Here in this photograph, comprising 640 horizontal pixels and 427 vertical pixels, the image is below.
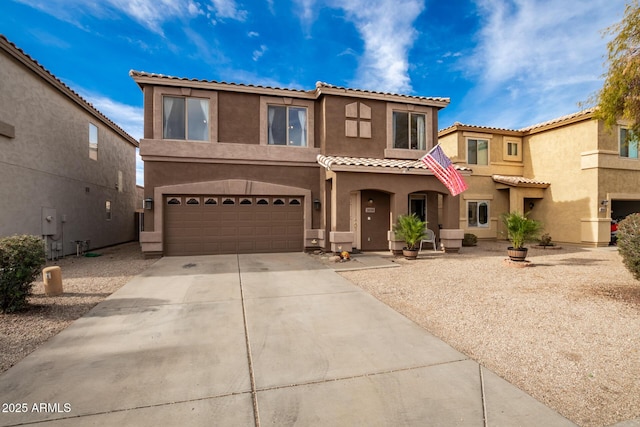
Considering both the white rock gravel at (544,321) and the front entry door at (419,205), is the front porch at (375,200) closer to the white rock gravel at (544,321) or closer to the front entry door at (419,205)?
the front entry door at (419,205)

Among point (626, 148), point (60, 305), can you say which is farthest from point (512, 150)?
point (60, 305)

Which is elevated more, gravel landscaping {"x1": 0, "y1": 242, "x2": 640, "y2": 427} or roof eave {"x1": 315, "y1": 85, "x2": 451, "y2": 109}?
roof eave {"x1": 315, "y1": 85, "x2": 451, "y2": 109}

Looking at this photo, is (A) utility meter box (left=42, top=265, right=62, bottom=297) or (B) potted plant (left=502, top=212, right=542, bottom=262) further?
(B) potted plant (left=502, top=212, right=542, bottom=262)

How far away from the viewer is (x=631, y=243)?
612 centimetres

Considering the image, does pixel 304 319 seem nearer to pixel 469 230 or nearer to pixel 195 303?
pixel 195 303

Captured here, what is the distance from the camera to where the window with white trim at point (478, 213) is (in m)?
17.2

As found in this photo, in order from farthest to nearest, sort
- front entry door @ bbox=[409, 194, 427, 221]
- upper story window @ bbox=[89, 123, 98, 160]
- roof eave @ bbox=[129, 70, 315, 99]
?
upper story window @ bbox=[89, 123, 98, 160] < front entry door @ bbox=[409, 194, 427, 221] < roof eave @ bbox=[129, 70, 315, 99]

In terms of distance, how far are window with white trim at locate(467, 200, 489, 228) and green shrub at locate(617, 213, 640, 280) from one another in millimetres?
10804

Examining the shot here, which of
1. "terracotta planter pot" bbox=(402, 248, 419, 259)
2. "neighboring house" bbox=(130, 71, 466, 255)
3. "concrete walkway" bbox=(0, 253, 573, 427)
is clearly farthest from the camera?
"neighboring house" bbox=(130, 71, 466, 255)

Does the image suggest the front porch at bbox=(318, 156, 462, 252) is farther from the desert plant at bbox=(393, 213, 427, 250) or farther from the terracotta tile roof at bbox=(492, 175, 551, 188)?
the terracotta tile roof at bbox=(492, 175, 551, 188)

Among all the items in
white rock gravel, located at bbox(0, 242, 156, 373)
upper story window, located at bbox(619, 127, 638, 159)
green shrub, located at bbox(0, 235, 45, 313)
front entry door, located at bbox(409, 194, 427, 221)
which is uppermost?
upper story window, located at bbox(619, 127, 638, 159)

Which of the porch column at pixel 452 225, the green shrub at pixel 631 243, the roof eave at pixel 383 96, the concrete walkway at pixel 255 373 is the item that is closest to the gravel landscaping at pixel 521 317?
the concrete walkway at pixel 255 373

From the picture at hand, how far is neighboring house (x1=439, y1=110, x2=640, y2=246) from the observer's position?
14883mm

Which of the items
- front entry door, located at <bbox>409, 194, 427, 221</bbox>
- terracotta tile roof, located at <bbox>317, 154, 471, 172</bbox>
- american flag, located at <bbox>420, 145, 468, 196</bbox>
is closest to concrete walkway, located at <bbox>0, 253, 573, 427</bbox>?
terracotta tile roof, located at <bbox>317, 154, 471, 172</bbox>
